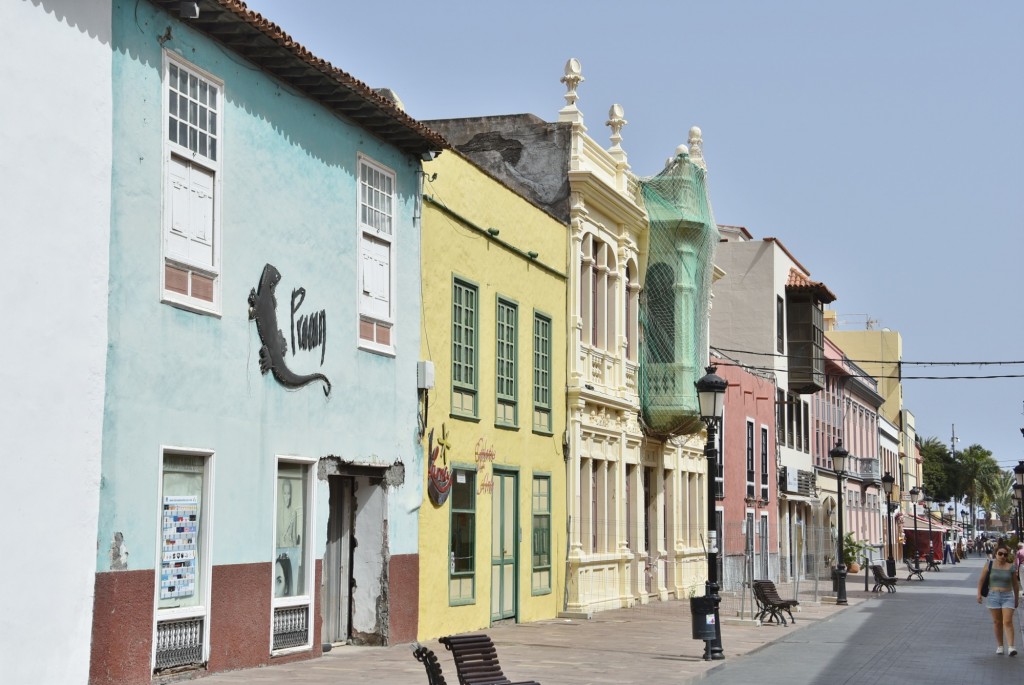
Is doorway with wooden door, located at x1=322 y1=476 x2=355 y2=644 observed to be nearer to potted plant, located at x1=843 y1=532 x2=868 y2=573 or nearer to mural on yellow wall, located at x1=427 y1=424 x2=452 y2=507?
mural on yellow wall, located at x1=427 y1=424 x2=452 y2=507

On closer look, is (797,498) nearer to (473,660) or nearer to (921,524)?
(473,660)

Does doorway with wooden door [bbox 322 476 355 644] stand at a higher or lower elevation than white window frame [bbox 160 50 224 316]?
lower

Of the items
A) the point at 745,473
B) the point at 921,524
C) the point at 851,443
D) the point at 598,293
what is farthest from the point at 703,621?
the point at 921,524

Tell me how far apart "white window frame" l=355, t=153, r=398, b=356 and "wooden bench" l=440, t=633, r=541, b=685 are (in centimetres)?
655

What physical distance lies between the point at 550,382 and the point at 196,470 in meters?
12.2

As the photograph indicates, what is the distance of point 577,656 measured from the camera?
18.4 metres

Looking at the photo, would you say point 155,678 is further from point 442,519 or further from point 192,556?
point 442,519

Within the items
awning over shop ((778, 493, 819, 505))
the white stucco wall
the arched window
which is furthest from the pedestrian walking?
awning over shop ((778, 493, 819, 505))

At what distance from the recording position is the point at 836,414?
202ft

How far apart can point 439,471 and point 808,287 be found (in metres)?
31.4

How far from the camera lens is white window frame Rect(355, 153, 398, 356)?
1764 centimetres

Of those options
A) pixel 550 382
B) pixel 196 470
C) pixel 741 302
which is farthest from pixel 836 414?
pixel 196 470

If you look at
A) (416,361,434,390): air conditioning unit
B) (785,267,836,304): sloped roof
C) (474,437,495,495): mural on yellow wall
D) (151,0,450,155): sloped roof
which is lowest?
(474,437,495,495): mural on yellow wall

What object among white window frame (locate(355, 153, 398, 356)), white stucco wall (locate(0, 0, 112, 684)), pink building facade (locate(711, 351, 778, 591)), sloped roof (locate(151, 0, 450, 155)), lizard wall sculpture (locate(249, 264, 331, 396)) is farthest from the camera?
pink building facade (locate(711, 351, 778, 591))
